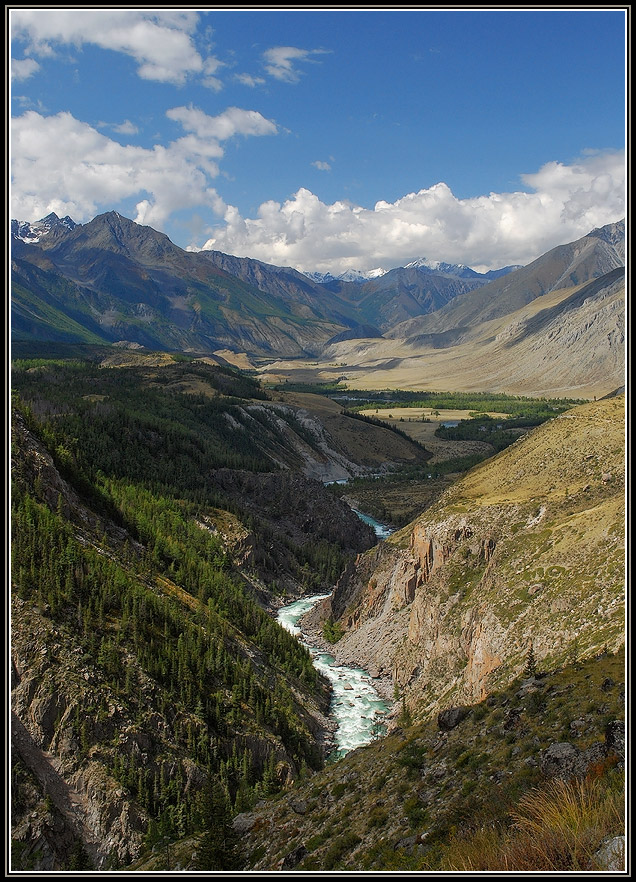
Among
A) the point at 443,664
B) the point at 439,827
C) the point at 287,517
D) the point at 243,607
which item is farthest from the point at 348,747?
the point at 287,517

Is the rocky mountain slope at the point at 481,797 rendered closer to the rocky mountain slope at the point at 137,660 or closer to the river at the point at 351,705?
the rocky mountain slope at the point at 137,660

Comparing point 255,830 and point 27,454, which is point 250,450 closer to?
point 27,454

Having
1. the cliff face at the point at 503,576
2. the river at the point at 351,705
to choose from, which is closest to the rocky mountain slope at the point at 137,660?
the river at the point at 351,705

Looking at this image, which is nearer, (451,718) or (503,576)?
(451,718)

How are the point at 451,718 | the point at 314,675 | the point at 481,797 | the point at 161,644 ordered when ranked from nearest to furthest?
the point at 481,797 < the point at 451,718 < the point at 161,644 < the point at 314,675

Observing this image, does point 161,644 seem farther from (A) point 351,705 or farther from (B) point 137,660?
(A) point 351,705

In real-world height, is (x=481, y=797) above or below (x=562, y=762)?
below

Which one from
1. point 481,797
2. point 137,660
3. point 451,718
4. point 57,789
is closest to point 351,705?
point 137,660
